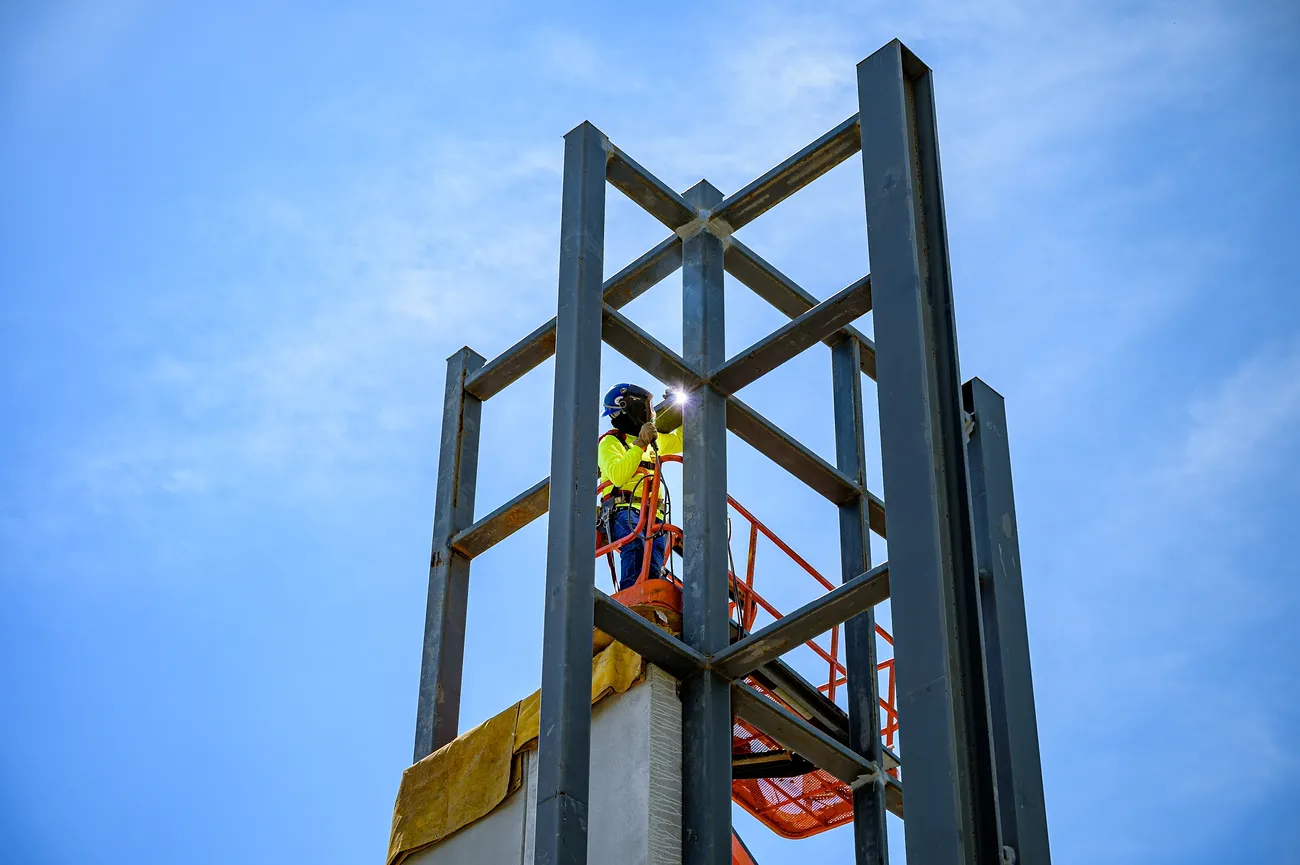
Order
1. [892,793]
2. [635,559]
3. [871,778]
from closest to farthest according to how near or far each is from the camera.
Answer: [871,778] < [892,793] < [635,559]

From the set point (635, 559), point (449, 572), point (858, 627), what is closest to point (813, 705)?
point (858, 627)

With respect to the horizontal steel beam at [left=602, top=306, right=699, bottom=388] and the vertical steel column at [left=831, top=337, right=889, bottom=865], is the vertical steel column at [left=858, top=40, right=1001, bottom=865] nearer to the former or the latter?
the horizontal steel beam at [left=602, top=306, right=699, bottom=388]

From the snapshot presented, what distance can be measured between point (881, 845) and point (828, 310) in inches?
129

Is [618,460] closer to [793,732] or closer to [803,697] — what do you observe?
[803,697]

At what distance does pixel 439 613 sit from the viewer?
12516 mm

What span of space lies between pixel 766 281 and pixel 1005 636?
3290mm

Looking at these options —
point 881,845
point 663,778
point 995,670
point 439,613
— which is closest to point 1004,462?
point 995,670

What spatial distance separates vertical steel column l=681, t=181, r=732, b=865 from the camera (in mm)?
9609

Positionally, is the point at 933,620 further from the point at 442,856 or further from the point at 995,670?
the point at 442,856

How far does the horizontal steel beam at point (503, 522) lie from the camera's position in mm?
12102

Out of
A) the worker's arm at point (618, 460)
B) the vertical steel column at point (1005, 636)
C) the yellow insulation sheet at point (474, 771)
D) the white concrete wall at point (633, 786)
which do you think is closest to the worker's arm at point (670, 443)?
the worker's arm at point (618, 460)

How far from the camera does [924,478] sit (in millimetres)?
8570

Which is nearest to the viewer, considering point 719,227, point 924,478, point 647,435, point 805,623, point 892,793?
point 924,478

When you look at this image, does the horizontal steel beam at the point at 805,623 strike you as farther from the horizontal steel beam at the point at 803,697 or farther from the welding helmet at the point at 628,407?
the welding helmet at the point at 628,407
